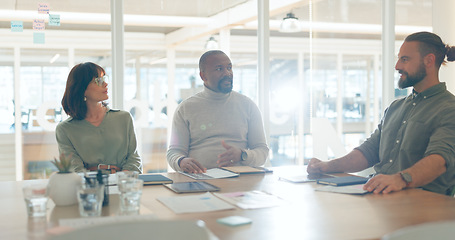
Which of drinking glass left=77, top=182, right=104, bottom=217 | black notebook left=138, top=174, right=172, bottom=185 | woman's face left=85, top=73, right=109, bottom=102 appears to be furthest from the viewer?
woman's face left=85, top=73, right=109, bottom=102

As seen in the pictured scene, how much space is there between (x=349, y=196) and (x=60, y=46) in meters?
2.99

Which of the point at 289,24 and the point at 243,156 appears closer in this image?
the point at 243,156

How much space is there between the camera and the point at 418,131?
2.57 m

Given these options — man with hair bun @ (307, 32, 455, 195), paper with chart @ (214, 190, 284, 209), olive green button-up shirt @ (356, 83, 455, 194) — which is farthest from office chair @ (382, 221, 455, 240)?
olive green button-up shirt @ (356, 83, 455, 194)

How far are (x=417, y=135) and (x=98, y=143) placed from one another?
1.82m

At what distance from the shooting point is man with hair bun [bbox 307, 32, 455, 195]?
2.36 m

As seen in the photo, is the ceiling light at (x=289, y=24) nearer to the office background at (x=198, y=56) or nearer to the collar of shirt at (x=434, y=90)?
the office background at (x=198, y=56)

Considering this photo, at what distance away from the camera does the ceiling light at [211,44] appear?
4.66m

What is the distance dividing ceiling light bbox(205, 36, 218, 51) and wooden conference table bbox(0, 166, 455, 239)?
2660mm

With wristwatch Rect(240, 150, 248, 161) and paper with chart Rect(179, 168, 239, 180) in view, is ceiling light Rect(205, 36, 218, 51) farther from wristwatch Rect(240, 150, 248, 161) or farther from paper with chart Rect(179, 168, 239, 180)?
paper with chart Rect(179, 168, 239, 180)

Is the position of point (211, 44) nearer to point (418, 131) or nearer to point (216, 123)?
point (216, 123)

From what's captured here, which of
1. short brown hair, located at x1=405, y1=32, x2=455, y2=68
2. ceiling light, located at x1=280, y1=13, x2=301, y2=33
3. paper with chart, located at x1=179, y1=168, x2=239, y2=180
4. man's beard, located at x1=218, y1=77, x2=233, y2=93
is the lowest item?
paper with chart, located at x1=179, y1=168, x2=239, y2=180

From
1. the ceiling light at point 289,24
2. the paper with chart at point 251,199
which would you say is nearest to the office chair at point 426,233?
the paper with chart at point 251,199

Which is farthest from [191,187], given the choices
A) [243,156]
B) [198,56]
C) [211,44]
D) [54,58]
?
[211,44]
